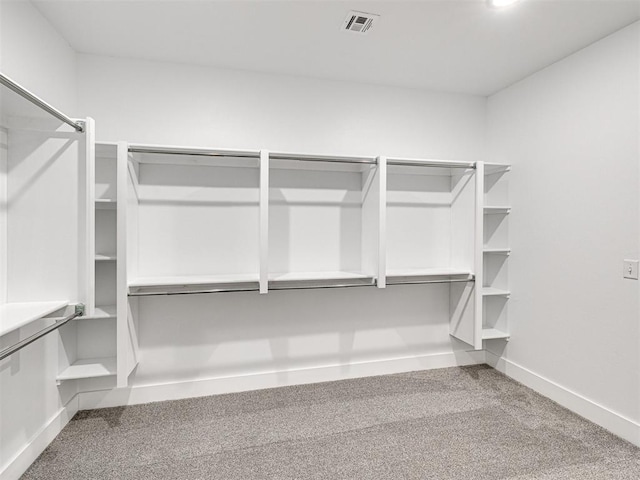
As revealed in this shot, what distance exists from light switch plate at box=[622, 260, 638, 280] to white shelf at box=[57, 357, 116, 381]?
3.16 metres

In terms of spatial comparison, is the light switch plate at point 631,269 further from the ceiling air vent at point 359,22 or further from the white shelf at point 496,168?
the ceiling air vent at point 359,22

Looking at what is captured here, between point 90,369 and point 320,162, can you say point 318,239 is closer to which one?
point 320,162

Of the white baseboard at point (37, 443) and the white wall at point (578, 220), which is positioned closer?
the white baseboard at point (37, 443)

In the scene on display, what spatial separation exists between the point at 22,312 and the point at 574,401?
3.27 meters

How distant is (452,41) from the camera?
2371 millimetres

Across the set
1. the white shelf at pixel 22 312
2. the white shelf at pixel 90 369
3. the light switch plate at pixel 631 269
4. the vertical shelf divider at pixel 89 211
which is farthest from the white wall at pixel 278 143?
the light switch plate at pixel 631 269

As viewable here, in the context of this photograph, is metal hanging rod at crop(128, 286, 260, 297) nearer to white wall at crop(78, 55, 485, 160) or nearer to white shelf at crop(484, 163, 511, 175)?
white wall at crop(78, 55, 485, 160)

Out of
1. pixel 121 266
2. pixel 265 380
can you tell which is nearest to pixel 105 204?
pixel 121 266

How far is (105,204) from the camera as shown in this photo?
2367 mm

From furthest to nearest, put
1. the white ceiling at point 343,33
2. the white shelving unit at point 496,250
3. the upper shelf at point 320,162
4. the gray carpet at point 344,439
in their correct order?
the white shelving unit at point 496,250 → the upper shelf at point 320,162 → the white ceiling at point 343,33 → the gray carpet at point 344,439

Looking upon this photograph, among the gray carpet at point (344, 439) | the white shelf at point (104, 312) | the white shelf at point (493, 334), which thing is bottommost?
the gray carpet at point (344, 439)

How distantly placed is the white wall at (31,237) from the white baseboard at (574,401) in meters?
3.17

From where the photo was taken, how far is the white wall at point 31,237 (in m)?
1.78

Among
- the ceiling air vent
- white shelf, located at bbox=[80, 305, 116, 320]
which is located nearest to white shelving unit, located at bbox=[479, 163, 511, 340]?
the ceiling air vent
